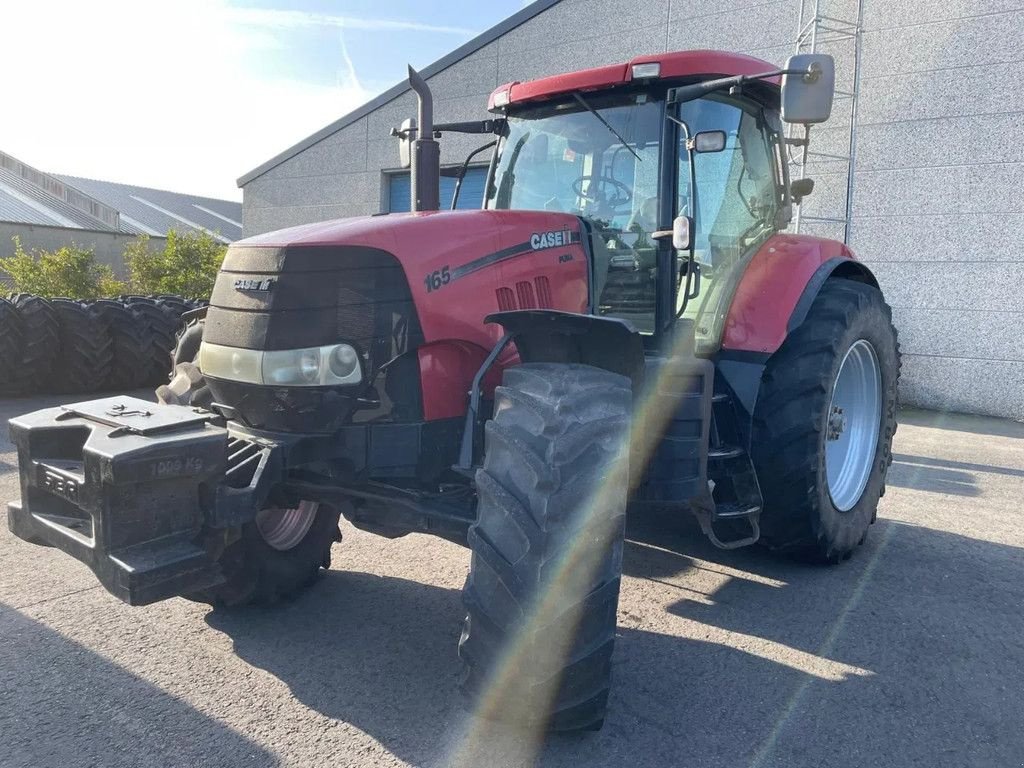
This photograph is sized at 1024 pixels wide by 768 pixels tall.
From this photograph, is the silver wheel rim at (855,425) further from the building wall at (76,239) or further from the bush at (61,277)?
the building wall at (76,239)

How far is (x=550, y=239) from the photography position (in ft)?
10.7

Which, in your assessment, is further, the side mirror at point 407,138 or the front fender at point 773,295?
the side mirror at point 407,138

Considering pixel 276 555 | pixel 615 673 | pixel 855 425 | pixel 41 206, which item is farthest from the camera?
pixel 41 206

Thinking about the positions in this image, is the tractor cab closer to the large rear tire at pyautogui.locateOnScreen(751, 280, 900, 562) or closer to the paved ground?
the large rear tire at pyautogui.locateOnScreen(751, 280, 900, 562)

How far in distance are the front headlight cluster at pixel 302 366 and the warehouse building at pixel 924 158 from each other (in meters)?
6.36

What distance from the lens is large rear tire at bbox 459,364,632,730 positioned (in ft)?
7.45

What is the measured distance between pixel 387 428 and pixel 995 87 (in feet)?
30.6

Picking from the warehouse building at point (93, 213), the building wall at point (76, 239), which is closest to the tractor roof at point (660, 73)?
the warehouse building at point (93, 213)

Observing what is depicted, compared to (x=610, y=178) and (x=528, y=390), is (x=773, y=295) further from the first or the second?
(x=528, y=390)

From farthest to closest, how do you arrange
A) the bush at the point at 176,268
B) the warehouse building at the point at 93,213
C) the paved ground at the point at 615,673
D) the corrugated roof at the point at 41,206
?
the corrugated roof at the point at 41,206, the warehouse building at the point at 93,213, the bush at the point at 176,268, the paved ground at the point at 615,673

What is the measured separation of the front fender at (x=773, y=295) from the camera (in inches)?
144

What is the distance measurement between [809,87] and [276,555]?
2860 mm

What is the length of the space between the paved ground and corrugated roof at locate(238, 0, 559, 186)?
406 inches

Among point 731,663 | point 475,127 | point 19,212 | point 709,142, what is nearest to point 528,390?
point 731,663
